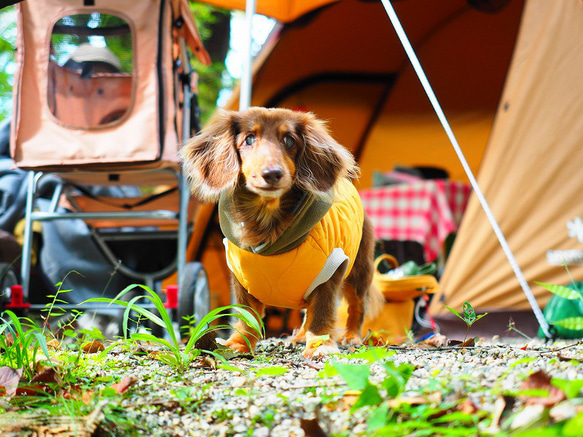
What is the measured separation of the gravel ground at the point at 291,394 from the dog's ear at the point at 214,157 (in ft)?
2.09

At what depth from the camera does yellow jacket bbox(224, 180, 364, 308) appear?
2025 millimetres

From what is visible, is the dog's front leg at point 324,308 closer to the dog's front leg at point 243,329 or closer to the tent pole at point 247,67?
the dog's front leg at point 243,329

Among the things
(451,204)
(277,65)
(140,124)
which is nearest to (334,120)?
(277,65)

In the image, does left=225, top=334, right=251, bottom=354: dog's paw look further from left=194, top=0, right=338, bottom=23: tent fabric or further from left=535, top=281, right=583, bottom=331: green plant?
left=194, top=0, right=338, bottom=23: tent fabric

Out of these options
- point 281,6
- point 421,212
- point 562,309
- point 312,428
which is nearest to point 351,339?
point 562,309

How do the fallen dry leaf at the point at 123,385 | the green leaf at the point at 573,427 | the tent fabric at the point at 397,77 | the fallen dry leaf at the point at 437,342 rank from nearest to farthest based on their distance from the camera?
the green leaf at the point at 573,427 < the fallen dry leaf at the point at 123,385 < the fallen dry leaf at the point at 437,342 < the tent fabric at the point at 397,77

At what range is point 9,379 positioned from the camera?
1.41 m

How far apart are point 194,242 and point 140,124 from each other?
7.20ft

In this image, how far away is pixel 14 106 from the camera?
3.06 metres

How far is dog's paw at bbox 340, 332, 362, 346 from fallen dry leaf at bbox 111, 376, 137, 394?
1.24 metres

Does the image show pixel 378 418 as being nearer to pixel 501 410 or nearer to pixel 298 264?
pixel 501 410

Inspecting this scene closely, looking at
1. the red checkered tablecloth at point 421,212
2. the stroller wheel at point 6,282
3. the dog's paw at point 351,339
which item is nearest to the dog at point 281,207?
the dog's paw at point 351,339

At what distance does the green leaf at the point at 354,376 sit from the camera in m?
1.14

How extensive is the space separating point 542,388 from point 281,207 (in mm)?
1138
